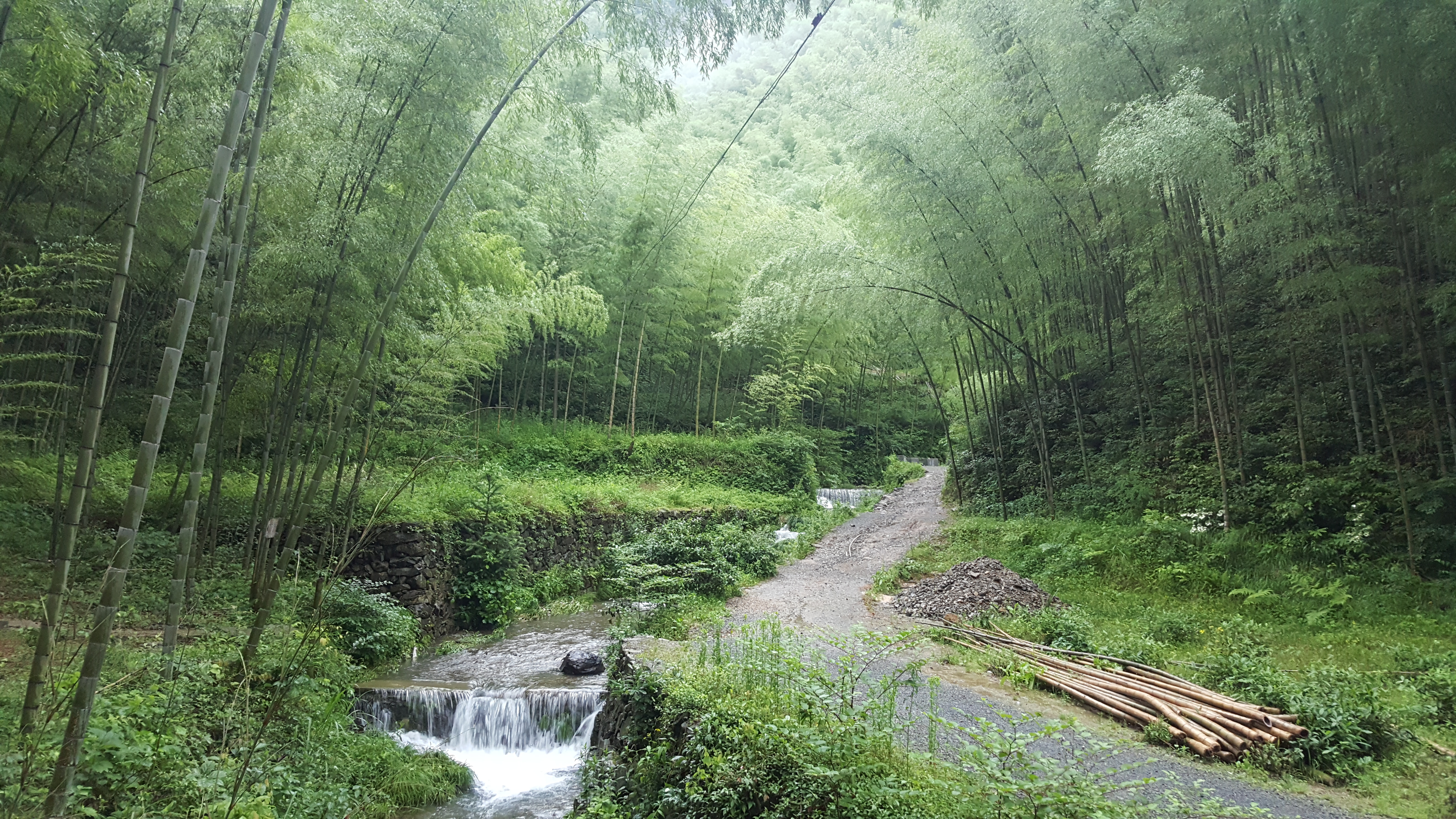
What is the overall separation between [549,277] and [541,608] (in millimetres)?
5317

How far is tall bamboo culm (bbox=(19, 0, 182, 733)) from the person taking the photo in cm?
187

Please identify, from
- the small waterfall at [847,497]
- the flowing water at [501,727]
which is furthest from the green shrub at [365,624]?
the small waterfall at [847,497]

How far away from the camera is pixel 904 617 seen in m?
6.98

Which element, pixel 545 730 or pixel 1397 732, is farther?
pixel 545 730

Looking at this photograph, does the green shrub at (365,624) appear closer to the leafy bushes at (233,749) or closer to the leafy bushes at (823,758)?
the leafy bushes at (233,749)

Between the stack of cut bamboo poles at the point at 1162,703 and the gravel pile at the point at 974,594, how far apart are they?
105cm

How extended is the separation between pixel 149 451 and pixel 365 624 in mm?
4787

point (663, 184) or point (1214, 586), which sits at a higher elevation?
point (663, 184)

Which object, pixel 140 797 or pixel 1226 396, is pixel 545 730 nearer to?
pixel 140 797

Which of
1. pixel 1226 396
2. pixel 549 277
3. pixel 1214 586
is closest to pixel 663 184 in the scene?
pixel 549 277

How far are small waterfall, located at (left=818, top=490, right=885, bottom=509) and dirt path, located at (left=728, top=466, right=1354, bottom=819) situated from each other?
39cm

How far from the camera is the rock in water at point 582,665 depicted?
20.1 ft

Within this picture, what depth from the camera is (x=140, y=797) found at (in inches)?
88.1

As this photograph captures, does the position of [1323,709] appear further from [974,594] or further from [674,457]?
[674,457]
